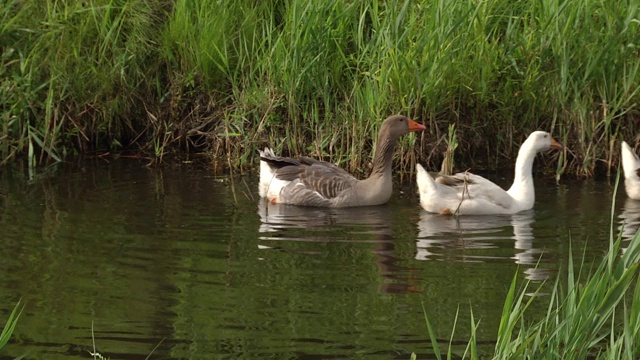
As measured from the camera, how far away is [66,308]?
320 inches

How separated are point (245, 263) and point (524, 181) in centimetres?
314

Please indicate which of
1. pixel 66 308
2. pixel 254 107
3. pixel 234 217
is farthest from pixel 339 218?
pixel 66 308

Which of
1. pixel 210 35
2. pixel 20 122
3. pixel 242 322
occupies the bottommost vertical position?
pixel 242 322

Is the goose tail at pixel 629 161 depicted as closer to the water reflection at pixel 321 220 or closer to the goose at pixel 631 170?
the goose at pixel 631 170

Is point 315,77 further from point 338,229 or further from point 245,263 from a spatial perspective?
point 245,263

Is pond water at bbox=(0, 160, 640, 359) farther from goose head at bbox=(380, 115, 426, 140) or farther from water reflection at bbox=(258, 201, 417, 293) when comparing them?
goose head at bbox=(380, 115, 426, 140)

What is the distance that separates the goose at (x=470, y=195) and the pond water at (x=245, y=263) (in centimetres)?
11

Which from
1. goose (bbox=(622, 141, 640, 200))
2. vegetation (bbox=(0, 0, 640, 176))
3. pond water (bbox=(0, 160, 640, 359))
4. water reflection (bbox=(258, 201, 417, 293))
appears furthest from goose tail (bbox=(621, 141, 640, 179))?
water reflection (bbox=(258, 201, 417, 293))

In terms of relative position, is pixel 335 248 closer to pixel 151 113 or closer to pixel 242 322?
pixel 242 322

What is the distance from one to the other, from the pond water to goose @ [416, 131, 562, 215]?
0.11 metres

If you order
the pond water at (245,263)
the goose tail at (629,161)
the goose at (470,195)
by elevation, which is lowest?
the pond water at (245,263)

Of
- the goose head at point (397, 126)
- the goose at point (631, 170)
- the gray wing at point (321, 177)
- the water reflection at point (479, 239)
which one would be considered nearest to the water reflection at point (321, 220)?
the gray wing at point (321, 177)

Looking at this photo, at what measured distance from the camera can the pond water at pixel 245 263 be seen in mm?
7527

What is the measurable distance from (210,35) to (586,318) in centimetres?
765
